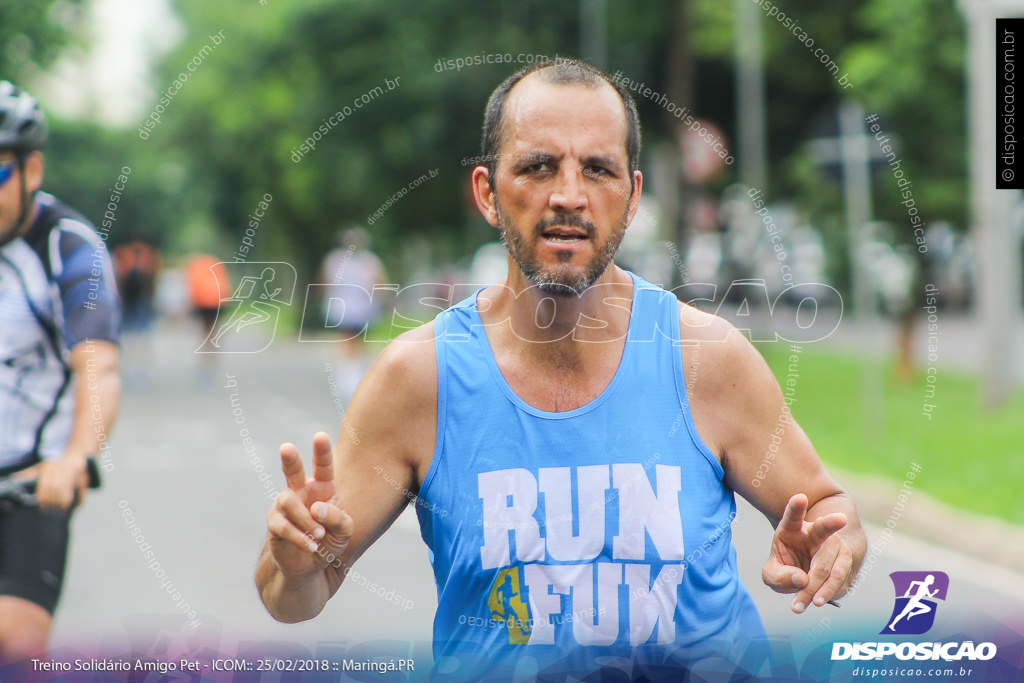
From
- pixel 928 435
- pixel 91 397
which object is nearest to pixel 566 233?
pixel 91 397

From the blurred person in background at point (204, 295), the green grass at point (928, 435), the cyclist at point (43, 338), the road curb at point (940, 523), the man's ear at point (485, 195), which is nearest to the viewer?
the man's ear at point (485, 195)

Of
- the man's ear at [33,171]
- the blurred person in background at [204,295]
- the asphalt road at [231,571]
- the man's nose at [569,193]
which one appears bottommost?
the asphalt road at [231,571]

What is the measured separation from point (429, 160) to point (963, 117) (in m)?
8.01

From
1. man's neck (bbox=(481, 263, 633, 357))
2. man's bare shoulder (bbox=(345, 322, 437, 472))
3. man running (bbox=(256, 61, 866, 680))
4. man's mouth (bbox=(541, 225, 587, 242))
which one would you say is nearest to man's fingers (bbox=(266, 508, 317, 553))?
man running (bbox=(256, 61, 866, 680))

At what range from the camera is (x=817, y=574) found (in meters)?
2.23

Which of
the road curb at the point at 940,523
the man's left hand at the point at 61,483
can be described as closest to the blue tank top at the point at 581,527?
the man's left hand at the point at 61,483

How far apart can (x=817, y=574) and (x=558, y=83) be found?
3.14 ft

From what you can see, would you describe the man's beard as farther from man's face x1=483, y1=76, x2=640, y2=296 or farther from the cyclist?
the cyclist

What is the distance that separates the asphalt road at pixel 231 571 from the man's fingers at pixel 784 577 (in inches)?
3.7

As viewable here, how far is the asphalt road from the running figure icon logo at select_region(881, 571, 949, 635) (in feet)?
0.07

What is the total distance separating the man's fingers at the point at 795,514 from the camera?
2.18m

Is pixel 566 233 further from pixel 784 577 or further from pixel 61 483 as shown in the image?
pixel 61 483

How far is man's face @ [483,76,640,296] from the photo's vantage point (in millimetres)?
2271

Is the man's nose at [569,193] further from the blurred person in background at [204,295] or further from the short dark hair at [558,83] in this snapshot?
the blurred person in background at [204,295]
